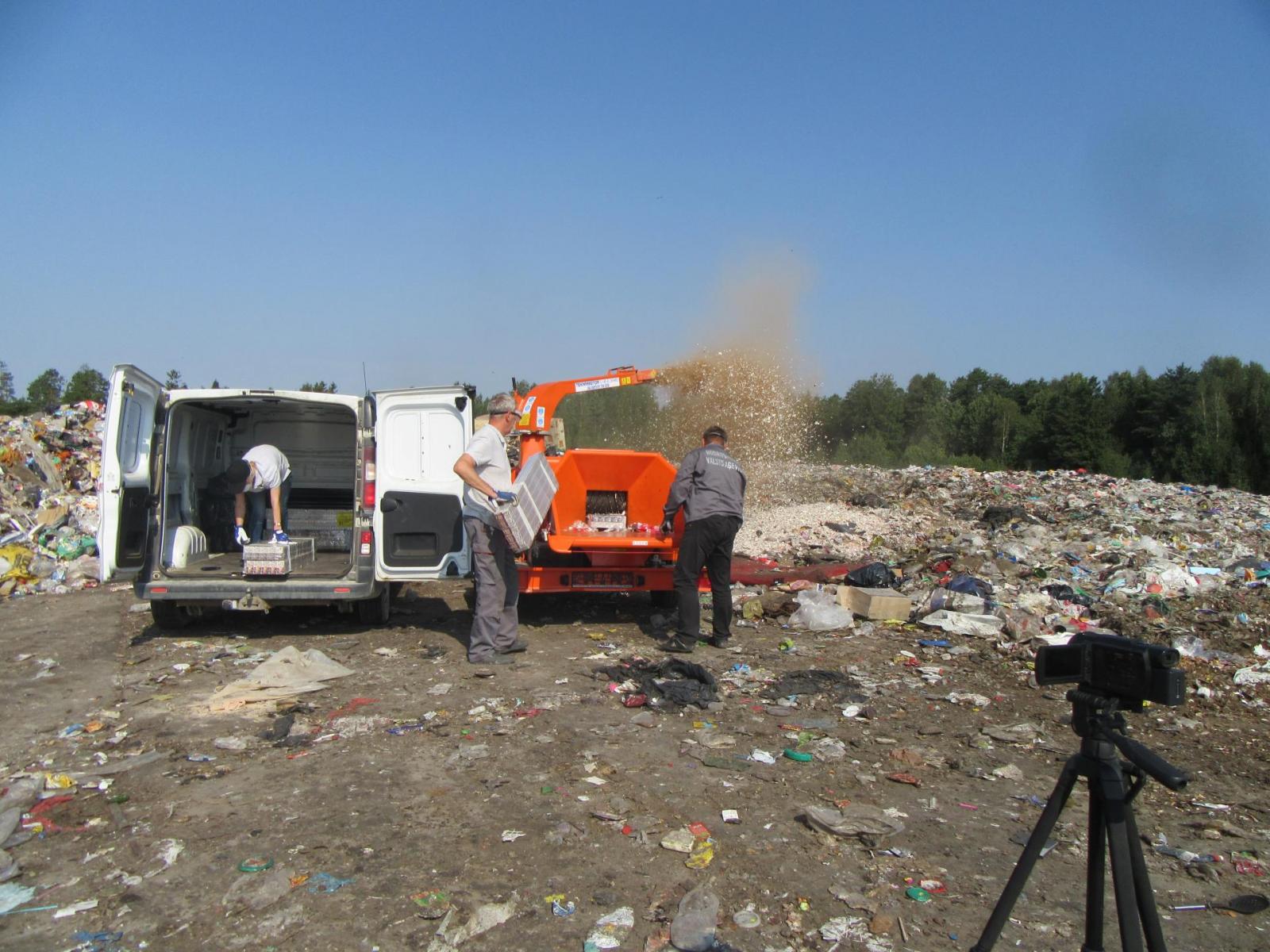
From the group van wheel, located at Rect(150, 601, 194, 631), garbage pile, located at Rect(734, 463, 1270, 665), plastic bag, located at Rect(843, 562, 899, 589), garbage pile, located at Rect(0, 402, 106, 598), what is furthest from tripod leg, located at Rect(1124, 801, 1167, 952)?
garbage pile, located at Rect(0, 402, 106, 598)

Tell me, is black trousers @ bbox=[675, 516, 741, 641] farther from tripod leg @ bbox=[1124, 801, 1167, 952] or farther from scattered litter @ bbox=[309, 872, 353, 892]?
tripod leg @ bbox=[1124, 801, 1167, 952]

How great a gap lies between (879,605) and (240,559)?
6.04m

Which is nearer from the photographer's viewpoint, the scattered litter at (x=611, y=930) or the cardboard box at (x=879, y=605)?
the scattered litter at (x=611, y=930)

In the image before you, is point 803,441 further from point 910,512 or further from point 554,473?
point 554,473

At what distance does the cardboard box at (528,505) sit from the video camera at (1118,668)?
437 cm

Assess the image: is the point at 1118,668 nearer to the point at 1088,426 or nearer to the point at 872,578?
the point at 872,578

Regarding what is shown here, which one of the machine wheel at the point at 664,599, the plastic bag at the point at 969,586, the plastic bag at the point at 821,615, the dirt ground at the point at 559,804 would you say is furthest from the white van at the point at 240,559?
the plastic bag at the point at 969,586

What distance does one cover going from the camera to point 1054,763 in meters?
4.53

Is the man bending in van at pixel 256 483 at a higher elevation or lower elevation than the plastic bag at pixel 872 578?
higher

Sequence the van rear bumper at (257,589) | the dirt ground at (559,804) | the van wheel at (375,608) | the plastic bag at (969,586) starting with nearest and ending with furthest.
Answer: the dirt ground at (559,804) → the van rear bumper at (257,589) → the van wheel at (375,608) → the plastic bag at (969,586)

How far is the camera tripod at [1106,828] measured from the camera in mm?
2086

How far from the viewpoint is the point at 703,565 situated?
6863mm

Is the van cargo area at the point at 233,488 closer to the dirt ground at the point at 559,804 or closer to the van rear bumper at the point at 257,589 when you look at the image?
the van rear bumper at the point at 257,589

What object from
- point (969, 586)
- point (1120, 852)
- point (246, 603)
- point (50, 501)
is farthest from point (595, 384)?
point (50, 501)
